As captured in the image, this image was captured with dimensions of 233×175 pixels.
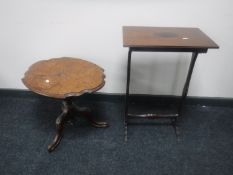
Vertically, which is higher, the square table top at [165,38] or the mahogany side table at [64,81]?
the square table top at [165,38]

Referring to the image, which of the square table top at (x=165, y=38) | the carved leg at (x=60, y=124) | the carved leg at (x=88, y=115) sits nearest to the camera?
the square table top at (x=165, y=38)

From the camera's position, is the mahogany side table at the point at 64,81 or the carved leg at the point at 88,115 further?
the carved leg at the point at 88,115

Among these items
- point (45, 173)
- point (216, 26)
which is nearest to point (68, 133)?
point (45, 173)

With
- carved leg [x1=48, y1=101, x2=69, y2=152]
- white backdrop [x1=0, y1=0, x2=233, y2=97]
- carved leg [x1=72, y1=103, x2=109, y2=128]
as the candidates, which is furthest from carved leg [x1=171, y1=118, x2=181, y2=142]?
carved leg [x1=48, y1=101, x2=69, y2=152]

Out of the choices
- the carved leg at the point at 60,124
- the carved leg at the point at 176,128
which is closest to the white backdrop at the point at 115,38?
the carved leg at the point at 176,128

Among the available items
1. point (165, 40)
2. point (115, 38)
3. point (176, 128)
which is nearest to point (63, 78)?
point (115, 38)

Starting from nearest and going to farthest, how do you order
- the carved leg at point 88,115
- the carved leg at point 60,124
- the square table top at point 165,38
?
the square table top at point 165,38 < the carved leg at point 60,124 < the carved leg at point 88,115

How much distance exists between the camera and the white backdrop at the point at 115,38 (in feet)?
6.37

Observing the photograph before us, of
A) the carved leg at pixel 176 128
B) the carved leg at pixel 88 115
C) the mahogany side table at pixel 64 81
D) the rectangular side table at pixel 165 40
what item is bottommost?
the carved leg at pixel 176 128

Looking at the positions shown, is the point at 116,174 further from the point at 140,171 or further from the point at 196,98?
the point at 196,98

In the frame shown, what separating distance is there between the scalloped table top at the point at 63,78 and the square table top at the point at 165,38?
1.21 feet

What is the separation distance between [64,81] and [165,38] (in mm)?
748

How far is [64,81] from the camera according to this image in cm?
171

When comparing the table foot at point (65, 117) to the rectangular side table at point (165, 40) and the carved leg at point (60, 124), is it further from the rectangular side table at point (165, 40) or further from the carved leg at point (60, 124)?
the rectangular side table at point (165, 40)
